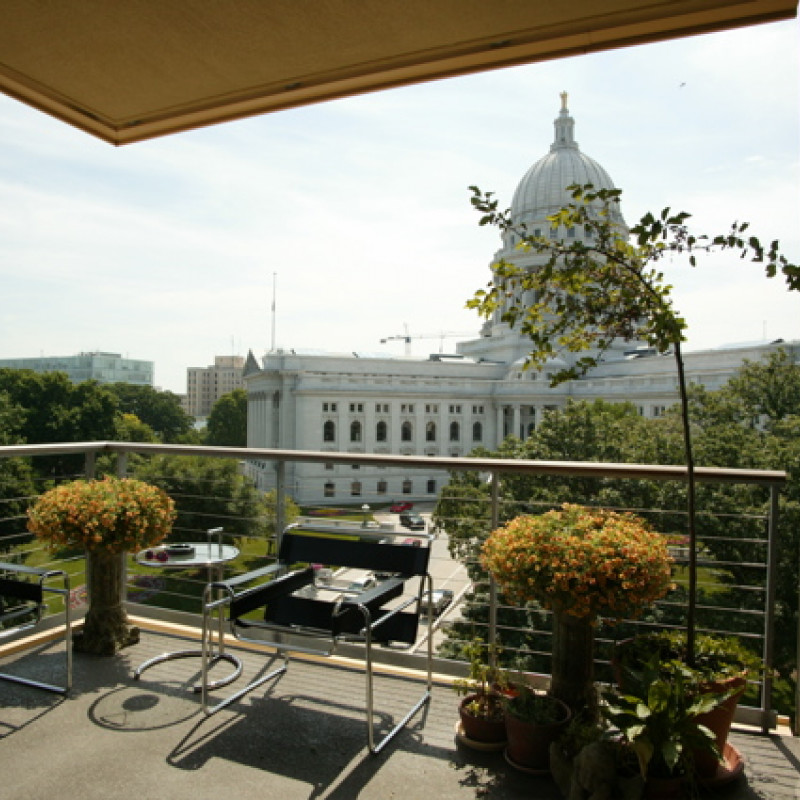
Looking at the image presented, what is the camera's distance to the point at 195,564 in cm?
362

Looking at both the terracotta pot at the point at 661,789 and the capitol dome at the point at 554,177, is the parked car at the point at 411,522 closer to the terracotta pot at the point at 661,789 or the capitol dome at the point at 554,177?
the capitol dome at the point at 554,177

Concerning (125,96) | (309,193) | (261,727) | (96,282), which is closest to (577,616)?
(261,727)

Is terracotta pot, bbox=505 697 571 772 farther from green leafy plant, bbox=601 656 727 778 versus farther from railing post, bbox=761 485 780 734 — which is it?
railing post, bbox=761 485 780 734

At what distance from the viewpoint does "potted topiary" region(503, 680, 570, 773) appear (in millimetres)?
2537

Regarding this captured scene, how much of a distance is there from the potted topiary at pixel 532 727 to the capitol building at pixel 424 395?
49983 mm

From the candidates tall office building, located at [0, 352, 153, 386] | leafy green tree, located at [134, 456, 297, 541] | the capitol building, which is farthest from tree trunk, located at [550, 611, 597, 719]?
tall office building, located at [0, 352, 153, 386]

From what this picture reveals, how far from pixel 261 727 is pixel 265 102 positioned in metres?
2.52

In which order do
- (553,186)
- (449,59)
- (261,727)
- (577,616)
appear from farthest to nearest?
(553,186)
(261,727)
(577,616)
(449,59)

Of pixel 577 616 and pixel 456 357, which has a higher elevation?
pixel 456 357

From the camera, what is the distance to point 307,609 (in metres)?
3.09

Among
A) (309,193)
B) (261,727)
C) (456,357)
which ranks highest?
(456,357)

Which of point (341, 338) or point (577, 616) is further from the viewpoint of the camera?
point (341, 338)

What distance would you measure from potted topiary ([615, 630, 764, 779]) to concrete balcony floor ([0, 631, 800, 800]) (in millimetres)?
198

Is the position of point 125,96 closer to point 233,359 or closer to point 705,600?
point 705,600
